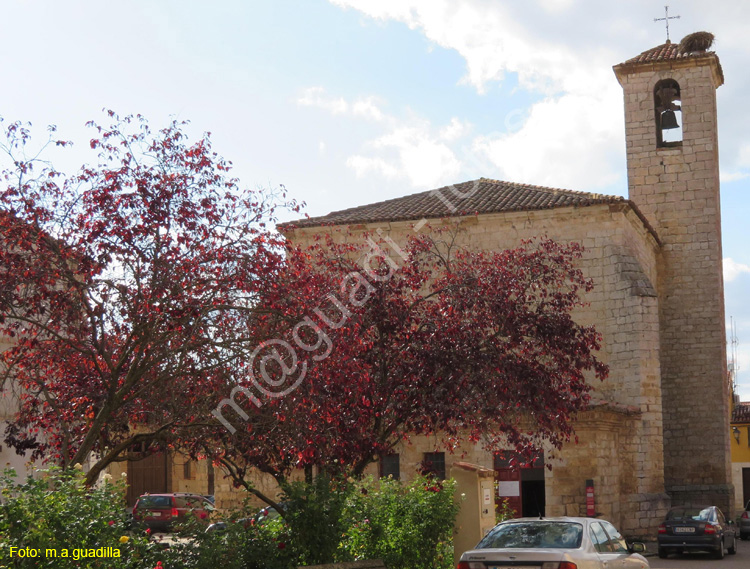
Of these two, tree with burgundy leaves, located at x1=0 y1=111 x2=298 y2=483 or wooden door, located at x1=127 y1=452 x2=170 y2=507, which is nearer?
tree with burgundy leaves, located at x1=0 y1=111 x2=298 y2=483

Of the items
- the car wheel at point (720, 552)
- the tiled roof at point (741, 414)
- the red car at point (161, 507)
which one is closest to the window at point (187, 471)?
the red car at point (161, 507)

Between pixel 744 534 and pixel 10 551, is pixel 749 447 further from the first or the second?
pixel 10 551

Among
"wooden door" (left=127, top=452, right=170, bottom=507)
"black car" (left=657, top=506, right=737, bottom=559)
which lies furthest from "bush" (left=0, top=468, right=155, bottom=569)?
"wooden door" (left=127, top=452, right=170, bottom=507)

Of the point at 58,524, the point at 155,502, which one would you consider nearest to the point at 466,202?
the point at 155,502

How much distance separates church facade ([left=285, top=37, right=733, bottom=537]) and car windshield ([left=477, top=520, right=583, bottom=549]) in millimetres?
11227

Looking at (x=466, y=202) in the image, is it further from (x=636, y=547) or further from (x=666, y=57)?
(x=636, y=547)

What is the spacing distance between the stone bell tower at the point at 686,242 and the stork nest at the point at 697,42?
1.3 inches

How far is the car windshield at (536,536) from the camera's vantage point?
9.76 m

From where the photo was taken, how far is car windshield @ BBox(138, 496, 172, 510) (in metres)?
27.7

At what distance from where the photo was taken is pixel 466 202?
2823 cm

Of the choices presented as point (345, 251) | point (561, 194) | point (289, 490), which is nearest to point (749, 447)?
point (561, 194)

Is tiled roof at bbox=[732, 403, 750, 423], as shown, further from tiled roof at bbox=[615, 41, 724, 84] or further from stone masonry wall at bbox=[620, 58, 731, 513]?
tiled roof at bbox=[615, 41, 724, 84]

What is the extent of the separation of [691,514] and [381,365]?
40.6 ft

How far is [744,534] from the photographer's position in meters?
28.3
